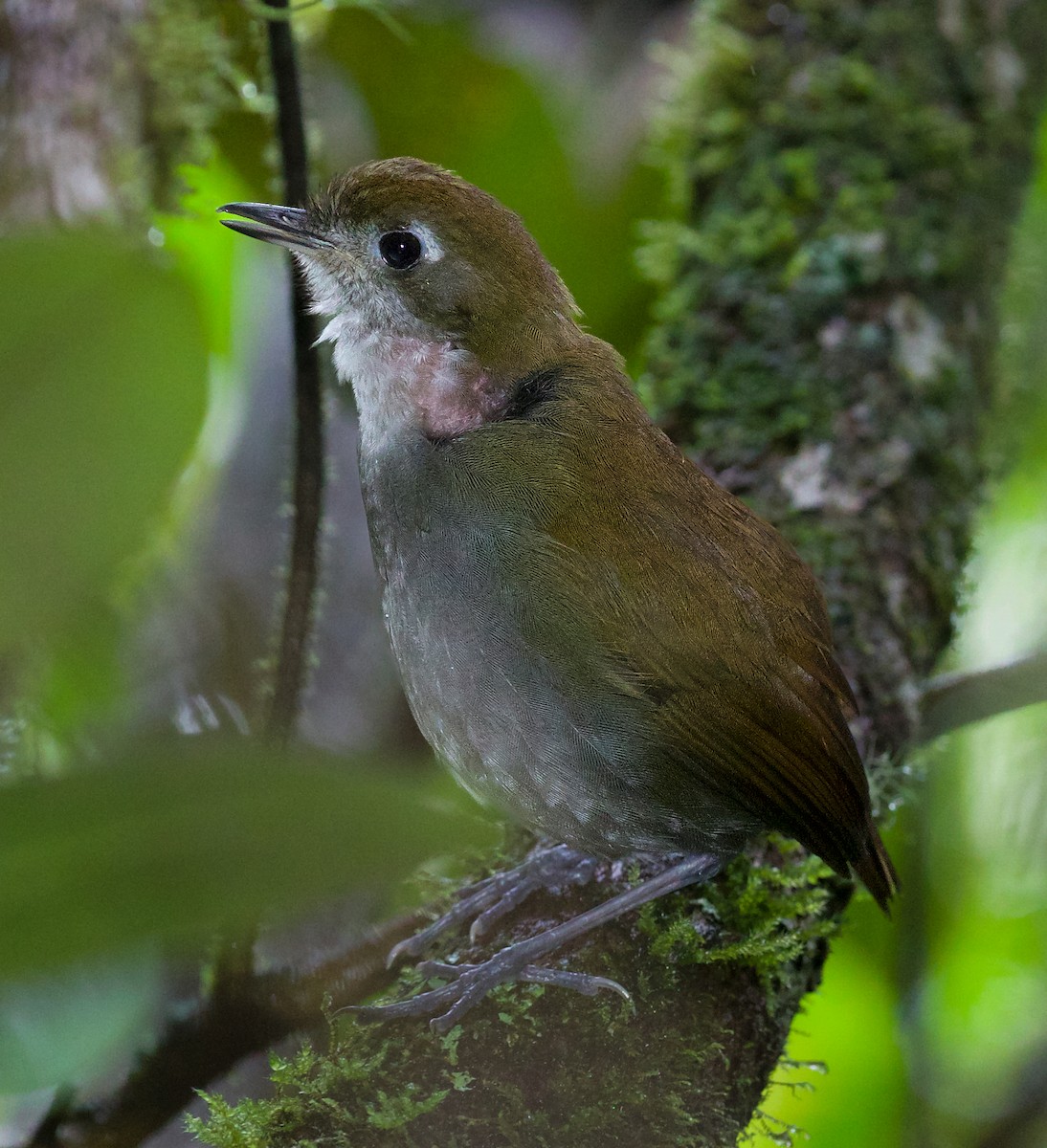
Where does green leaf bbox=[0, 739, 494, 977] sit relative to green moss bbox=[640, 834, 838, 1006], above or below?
above

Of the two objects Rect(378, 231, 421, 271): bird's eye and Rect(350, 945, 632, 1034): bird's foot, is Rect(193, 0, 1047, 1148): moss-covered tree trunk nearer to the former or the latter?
Rect(350, 945, 632, 1034): bird's foot

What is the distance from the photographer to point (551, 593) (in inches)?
77.4

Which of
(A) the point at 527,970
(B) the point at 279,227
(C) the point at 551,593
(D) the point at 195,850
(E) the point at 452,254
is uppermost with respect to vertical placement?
(B) the point at 279,227

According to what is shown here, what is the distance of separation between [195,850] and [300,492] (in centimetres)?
206

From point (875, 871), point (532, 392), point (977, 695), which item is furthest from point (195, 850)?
point (977, 695)

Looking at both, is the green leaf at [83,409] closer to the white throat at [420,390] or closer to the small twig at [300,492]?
the white throat at [420,390]

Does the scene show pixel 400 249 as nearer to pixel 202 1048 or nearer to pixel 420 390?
pixel 420 390

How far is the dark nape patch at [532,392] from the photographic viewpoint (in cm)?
220

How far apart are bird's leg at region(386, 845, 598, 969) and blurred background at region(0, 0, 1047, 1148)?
140mm

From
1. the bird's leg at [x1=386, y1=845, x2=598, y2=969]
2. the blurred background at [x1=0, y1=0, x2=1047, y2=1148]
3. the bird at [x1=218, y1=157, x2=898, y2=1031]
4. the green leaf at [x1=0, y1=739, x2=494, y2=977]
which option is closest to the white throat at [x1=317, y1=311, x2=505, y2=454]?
the bird at [x1=218, y1=157, x2=898, y2=1031]

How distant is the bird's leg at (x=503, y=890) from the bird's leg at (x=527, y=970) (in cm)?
13

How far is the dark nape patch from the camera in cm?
220

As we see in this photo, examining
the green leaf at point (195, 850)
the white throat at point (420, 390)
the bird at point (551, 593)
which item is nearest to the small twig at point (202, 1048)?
the bird at point (551, 593)

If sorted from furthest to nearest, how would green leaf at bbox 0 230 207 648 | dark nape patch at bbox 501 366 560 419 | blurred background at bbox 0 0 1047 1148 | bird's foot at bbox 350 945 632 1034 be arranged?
dark nape patch at bbox 501 366 560 419 < bird's foot at bbox 350 945 632 1034 < blurred background at bbox 0 0 1047 1148 < green leaf at bbox 0 230 207 648
